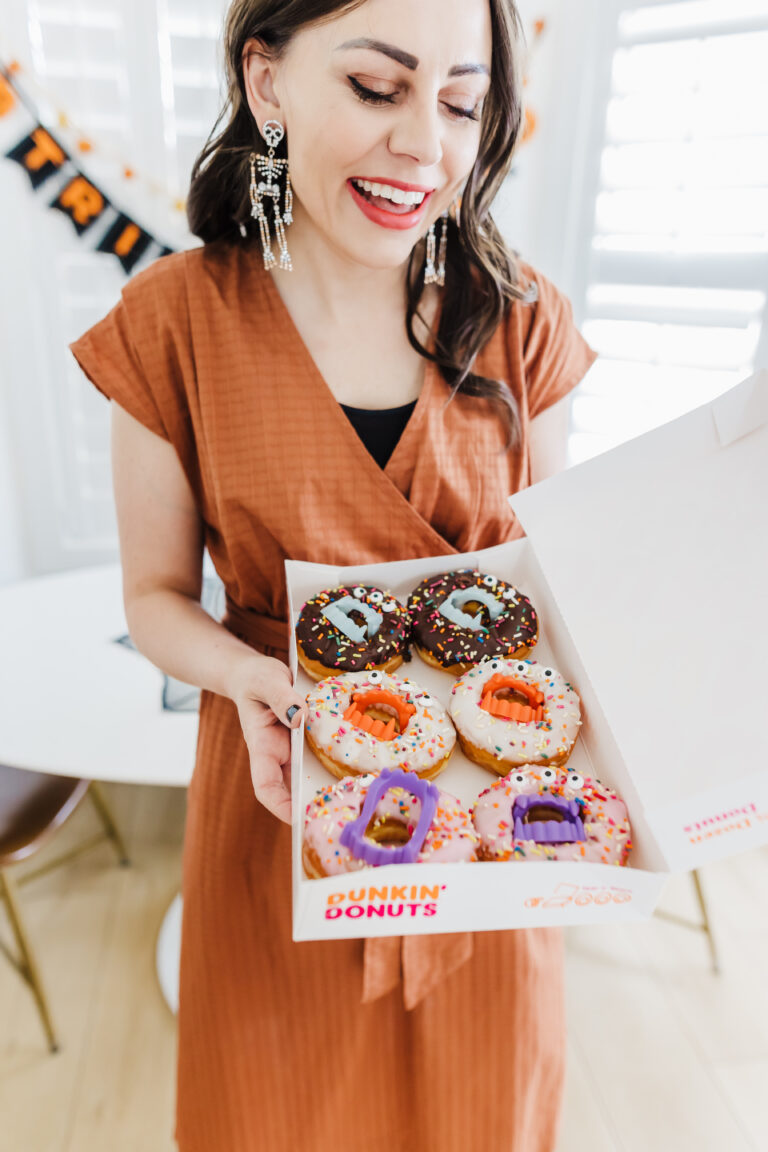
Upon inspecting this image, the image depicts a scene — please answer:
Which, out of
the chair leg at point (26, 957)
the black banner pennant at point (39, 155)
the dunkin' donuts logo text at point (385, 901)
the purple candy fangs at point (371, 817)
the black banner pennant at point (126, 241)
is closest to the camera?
the dunkin' donuts logo text at point (385, 901)

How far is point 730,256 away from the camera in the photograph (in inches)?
90.1

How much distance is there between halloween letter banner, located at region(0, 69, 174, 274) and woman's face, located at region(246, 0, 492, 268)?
1.62m

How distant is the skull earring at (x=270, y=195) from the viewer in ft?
3.16

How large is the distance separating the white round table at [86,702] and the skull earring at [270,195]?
0.90 m

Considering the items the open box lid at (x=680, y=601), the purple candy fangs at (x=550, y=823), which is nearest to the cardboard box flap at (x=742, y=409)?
the open box lid at (x=680, y=601)

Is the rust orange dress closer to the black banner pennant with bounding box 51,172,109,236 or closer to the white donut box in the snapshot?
the white donut box

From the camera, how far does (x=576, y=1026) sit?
1.81m

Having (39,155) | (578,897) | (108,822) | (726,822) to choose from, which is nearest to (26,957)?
(108,822)

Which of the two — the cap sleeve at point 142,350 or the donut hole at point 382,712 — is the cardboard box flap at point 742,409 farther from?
the cap sleeve at point 142,350

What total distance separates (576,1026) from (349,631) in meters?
1.36

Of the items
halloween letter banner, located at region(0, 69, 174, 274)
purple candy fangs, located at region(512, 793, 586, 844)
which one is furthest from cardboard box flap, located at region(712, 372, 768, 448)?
halloween letter banner, located at region(0, 69, 174, 274)

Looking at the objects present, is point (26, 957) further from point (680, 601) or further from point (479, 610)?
point (680, 601)

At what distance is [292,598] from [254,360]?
11.8 inches

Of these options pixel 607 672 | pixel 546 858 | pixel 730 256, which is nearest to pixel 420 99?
Result: pixel 607 672
